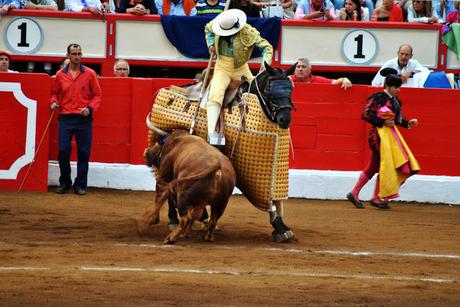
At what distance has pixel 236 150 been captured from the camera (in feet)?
33.4

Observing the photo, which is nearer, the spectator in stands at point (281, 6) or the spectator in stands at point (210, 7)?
the spectator in stands at point (210, 7)

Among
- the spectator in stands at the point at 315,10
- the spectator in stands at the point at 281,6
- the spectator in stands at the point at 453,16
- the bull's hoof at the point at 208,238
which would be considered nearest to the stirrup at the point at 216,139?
the bull's hoof at the point at 208,238

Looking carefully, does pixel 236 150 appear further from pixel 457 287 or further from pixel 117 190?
pixel 117 190

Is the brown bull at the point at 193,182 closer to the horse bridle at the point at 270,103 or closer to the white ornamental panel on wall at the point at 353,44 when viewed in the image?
the horse bridle at the point at 270,103

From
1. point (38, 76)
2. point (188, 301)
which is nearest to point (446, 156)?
point (38, 76)

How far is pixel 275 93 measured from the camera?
9664mm

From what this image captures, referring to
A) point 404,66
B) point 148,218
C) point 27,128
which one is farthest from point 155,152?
point 404,66

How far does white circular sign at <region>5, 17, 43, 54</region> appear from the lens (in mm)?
15469

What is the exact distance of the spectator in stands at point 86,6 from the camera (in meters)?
15.5

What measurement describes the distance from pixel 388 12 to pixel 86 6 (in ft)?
13.5

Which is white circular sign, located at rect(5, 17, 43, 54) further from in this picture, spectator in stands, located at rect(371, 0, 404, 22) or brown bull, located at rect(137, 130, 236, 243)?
brown bull, located at rect(137, 130, 236, 243)

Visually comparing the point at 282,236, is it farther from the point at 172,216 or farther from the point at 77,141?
the point at 77,141

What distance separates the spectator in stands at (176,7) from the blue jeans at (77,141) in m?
3.27

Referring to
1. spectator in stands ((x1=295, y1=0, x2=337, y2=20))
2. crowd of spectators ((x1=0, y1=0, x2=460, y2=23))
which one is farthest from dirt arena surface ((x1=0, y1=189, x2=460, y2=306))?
spectator in stands ((x1=295, y1=0, x2=337, y2=20))
